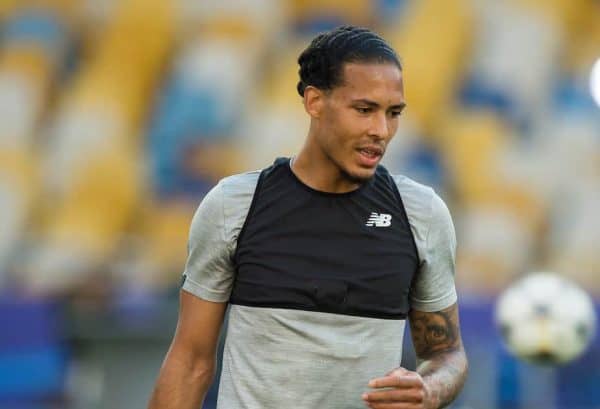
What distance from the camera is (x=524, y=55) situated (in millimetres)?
12016

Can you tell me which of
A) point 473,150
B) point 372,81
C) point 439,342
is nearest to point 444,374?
point 439,342

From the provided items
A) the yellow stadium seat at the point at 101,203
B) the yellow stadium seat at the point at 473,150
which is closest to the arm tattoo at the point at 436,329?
the yellow stadium seat at the point at 473,150

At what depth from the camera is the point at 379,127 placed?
3.32 meters

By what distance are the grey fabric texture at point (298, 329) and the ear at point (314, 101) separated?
225 millimetres

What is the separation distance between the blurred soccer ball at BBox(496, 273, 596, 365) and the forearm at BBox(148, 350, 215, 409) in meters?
3.70

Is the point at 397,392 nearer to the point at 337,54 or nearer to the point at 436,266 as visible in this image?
the point at 436,266

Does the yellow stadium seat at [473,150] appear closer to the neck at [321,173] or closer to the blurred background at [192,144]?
the blurred background at [192,144]

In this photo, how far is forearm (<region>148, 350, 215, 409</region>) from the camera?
11.6ft

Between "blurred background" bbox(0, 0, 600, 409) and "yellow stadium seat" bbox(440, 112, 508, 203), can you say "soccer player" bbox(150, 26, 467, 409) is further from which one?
"yellow stadium seat" bbox(440, 112, 508, 203)

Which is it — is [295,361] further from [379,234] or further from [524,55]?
[524,55]

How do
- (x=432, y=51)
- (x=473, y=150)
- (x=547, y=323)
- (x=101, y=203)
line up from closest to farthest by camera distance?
(x=547, y=323) → (x=473, y=150) → (x=101, y=203) → (x=432, y=51)

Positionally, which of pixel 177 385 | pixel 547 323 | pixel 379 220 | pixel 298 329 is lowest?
pixel 547 323

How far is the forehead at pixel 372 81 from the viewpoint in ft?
11.0

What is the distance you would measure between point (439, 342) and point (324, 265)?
1.46 feet
